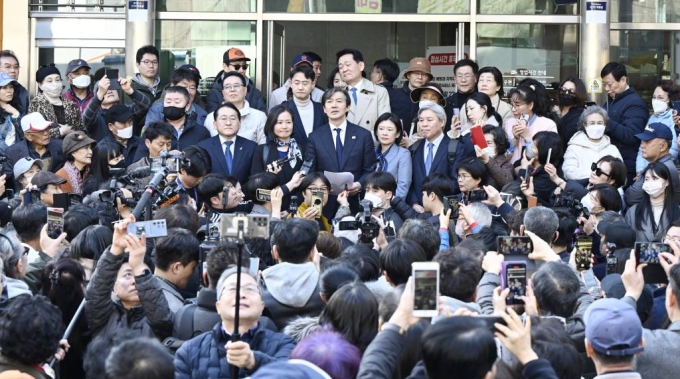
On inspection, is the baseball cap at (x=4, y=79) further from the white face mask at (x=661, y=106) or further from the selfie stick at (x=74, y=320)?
the white face mask at (x=661, y=106)

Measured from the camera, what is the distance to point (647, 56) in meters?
12.7

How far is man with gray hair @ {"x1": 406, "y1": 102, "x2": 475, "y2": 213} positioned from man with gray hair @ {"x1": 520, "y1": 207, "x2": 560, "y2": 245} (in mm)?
2881

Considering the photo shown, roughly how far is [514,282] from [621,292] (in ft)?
3.95

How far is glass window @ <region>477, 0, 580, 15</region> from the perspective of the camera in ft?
41.5

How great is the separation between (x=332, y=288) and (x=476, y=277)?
67 centimetres

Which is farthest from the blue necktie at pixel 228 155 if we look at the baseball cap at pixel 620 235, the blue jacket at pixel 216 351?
the blue jacket at pixel 216 351

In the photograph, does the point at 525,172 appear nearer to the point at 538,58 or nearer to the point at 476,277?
the point at 538,58

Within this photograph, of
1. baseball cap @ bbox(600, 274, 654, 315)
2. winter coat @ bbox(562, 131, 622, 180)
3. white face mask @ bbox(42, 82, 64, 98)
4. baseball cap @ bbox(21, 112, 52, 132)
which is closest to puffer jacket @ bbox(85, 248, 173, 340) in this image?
baseball cap @ bbox(600, 274, 654, 315)

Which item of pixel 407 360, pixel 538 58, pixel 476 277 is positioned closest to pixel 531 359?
pixel 407 360

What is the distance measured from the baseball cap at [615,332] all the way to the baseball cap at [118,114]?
21.2 feet

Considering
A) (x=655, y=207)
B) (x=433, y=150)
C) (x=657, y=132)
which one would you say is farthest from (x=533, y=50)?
(x=655, y=207)

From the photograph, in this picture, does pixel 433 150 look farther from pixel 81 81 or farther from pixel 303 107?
pixel 81 81

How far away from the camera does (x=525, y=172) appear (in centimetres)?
976

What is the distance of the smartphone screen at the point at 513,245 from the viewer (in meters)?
5.88
